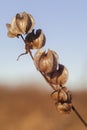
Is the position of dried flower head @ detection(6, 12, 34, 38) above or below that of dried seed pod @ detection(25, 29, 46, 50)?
above

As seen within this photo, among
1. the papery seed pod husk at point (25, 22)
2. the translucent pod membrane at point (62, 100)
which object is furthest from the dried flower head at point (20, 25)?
the translucent pod membrane at point (62, 100)

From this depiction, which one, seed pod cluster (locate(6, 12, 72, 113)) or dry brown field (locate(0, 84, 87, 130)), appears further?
dry brown field (locate(0, 84, 87, 130))

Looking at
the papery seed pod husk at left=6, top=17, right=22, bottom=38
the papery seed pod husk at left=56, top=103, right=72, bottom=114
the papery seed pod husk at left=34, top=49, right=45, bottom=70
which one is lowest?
the papery seed pod husk at left=56, top=103, right=72, bottom=114

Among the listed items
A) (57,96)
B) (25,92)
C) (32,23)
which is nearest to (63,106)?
(57,96)

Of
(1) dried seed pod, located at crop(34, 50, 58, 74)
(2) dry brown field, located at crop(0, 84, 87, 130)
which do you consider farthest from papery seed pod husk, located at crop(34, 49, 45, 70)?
(2) dry brown field, located at crop(0, 84, 87, 130)

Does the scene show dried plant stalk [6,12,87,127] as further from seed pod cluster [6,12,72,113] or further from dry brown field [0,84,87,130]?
dry brown field [0,84,87,130]

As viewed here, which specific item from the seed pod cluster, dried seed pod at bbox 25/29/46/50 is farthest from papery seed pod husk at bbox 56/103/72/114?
dried seed pod at bbox 25/29/46/50

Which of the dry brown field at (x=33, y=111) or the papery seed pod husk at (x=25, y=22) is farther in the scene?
the dry brown field at (x=33, y=111)

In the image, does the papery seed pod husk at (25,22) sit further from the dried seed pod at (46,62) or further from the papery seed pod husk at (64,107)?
the papery seed pod husk at (64,107)
